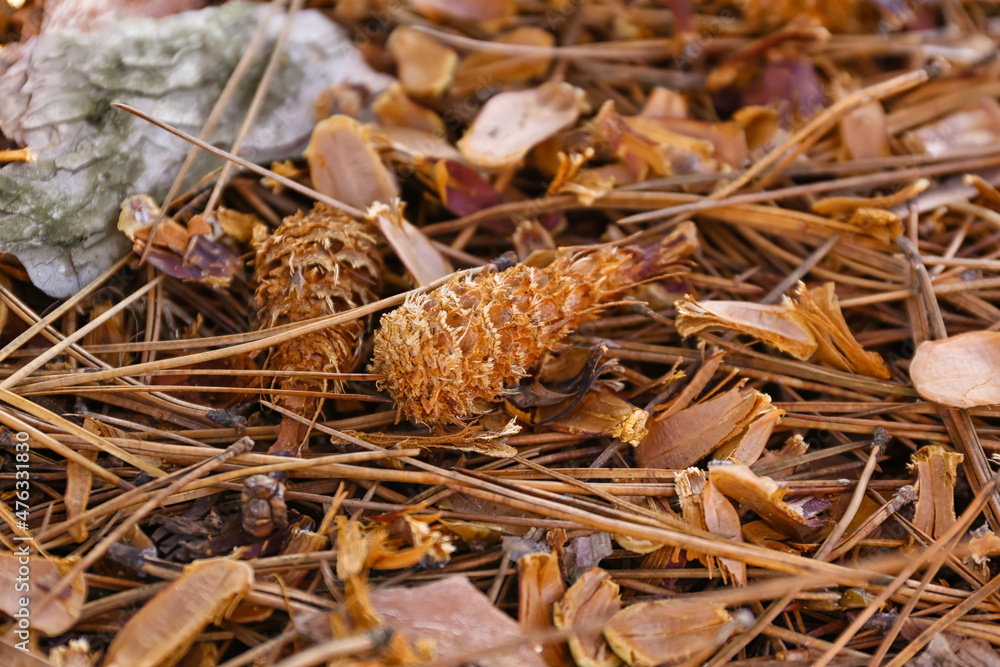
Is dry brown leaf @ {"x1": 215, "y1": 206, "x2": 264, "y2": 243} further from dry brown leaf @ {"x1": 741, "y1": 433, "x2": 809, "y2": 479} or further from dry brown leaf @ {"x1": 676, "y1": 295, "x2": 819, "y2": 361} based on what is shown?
dry brown leaf @ {"x1": 741, "y1": 433, "x2": 809, "y2": 479}

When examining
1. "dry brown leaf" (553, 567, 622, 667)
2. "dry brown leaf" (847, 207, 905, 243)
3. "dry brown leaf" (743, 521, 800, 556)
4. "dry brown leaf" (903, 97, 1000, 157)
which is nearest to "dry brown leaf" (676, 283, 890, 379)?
"dry brown leaf" (847, 207, 905, 243)

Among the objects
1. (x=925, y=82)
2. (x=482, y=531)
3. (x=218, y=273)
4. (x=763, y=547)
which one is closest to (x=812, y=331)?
(x=763, y=547)

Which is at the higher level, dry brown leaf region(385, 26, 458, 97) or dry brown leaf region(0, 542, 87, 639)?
dry brown leaf region(385, 26, 458, 97)

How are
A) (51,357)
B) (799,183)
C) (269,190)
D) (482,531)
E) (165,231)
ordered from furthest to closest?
(799,183) < (269,190) < (165,231) < (51,357) < (482,531)

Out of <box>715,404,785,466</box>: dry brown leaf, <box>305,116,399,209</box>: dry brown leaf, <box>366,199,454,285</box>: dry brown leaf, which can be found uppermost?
<box>305,116,399,209</box>: dry brown leaf

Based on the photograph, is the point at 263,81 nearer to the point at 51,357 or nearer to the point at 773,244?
the point at 51,357

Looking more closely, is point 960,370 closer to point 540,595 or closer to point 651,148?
point 651,148
